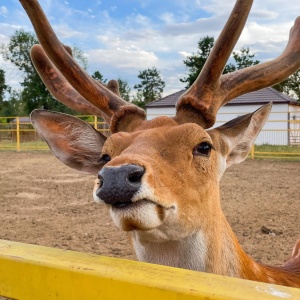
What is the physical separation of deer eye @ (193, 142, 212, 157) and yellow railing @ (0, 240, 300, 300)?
1.23 metres

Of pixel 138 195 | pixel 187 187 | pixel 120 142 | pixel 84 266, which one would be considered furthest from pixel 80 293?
pixel 120 142

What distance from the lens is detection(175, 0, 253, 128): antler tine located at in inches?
104

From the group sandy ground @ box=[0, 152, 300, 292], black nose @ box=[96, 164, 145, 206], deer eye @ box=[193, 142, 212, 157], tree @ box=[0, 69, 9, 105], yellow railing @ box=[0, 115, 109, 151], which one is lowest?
sandy ground @ box=[0, 152, 300, 292]

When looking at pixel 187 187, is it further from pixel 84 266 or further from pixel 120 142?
pixel 84 266

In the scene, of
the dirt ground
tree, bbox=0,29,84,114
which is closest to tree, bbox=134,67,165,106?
tree, bbox=0,29,84,114

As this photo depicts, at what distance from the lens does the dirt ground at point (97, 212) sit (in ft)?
19.6

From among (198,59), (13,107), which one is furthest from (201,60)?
(13,107)

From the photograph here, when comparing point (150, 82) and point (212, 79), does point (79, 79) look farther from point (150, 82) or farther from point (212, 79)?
point (150, 82)

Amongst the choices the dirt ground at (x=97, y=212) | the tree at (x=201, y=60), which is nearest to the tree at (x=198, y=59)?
the tree at (x=201, y=60)

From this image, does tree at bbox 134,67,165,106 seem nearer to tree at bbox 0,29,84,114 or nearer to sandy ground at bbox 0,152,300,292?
tree at bbox 0,29,84,114

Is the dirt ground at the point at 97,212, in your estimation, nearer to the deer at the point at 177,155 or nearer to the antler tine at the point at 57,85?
the antler tine at the point at 57,85

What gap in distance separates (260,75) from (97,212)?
551 cm

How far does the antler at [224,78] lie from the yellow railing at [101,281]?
1.64 m

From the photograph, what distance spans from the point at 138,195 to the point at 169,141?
591mm
